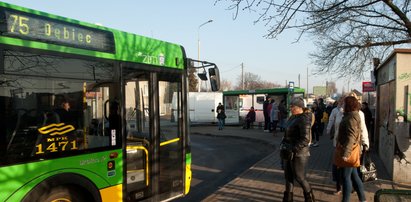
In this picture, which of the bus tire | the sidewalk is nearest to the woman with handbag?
the sidewalk

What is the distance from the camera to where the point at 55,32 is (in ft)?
14.8

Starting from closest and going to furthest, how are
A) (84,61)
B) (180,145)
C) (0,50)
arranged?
1. (0,50)
2. (84,61)
3. (180,145)

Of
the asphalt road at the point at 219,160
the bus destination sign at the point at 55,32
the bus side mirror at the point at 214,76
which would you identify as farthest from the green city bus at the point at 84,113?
the asphalt road at the point at 219,160

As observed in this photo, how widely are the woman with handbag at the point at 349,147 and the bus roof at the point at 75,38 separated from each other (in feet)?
9.58

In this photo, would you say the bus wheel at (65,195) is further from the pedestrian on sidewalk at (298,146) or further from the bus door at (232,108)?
the bus door at (232,108)

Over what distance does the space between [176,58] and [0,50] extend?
3.17 meters

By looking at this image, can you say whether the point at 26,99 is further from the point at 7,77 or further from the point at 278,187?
the point at 278,187

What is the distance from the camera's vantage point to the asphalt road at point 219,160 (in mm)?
8773

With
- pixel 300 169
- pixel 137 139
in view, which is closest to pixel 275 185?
pixel 300 169

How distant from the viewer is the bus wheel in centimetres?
425

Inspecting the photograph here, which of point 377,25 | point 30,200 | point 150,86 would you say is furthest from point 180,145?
point 377,25

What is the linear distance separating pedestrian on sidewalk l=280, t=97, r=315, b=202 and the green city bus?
1.78m

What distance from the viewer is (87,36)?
494 centimetres

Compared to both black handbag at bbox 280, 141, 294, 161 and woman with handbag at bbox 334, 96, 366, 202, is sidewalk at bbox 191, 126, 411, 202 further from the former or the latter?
black handbag at bbox 280, 141, 294, 161
